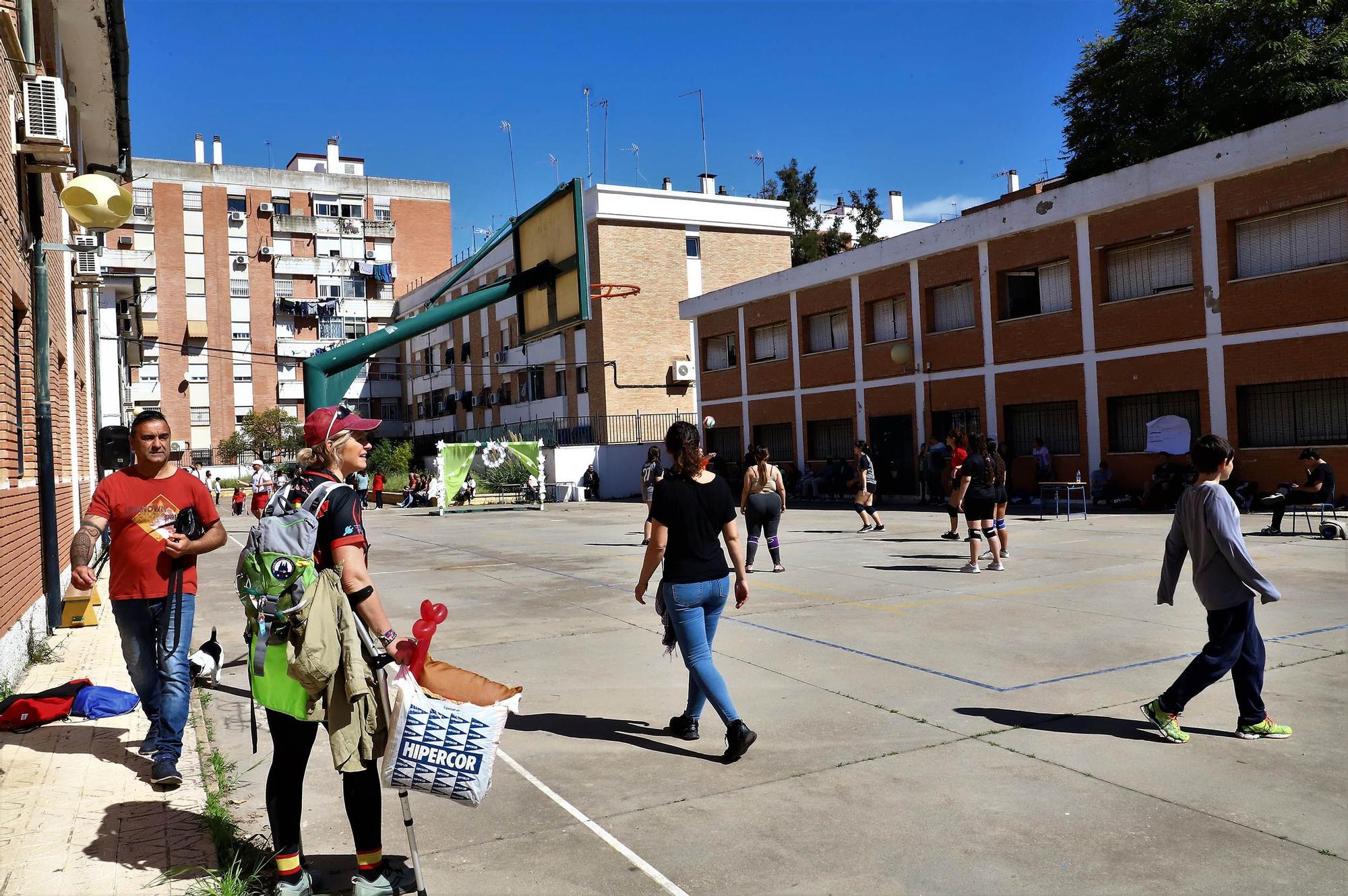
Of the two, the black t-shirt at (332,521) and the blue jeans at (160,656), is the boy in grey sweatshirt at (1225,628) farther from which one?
the blue jeans at (160,656)

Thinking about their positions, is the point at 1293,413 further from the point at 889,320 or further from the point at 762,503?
the point at 762,503

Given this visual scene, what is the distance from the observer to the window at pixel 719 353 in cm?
3731

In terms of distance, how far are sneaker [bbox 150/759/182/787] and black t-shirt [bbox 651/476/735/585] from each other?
262cm

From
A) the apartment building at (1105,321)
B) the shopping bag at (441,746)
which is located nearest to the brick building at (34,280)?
the shopping bag at (441,746)

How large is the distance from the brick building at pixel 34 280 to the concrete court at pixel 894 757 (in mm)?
1683

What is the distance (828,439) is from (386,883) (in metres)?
30.0

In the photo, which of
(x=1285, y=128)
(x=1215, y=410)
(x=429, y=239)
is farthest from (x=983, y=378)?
(x=429, y=239)

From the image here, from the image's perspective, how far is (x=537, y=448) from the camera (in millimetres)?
34562

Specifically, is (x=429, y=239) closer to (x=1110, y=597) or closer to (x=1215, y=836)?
(x=1110, y=597)

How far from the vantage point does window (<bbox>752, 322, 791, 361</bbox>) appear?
3453 centimetres

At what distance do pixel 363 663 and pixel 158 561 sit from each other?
215 centimetres

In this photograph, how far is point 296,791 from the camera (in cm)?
383

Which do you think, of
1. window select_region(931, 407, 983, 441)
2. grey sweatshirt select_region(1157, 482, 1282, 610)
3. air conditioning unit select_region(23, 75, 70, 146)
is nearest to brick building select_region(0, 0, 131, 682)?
air conditioning unit select_region(23, 75, 70, 146)

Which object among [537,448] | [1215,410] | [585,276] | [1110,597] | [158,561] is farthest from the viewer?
[537,448]
